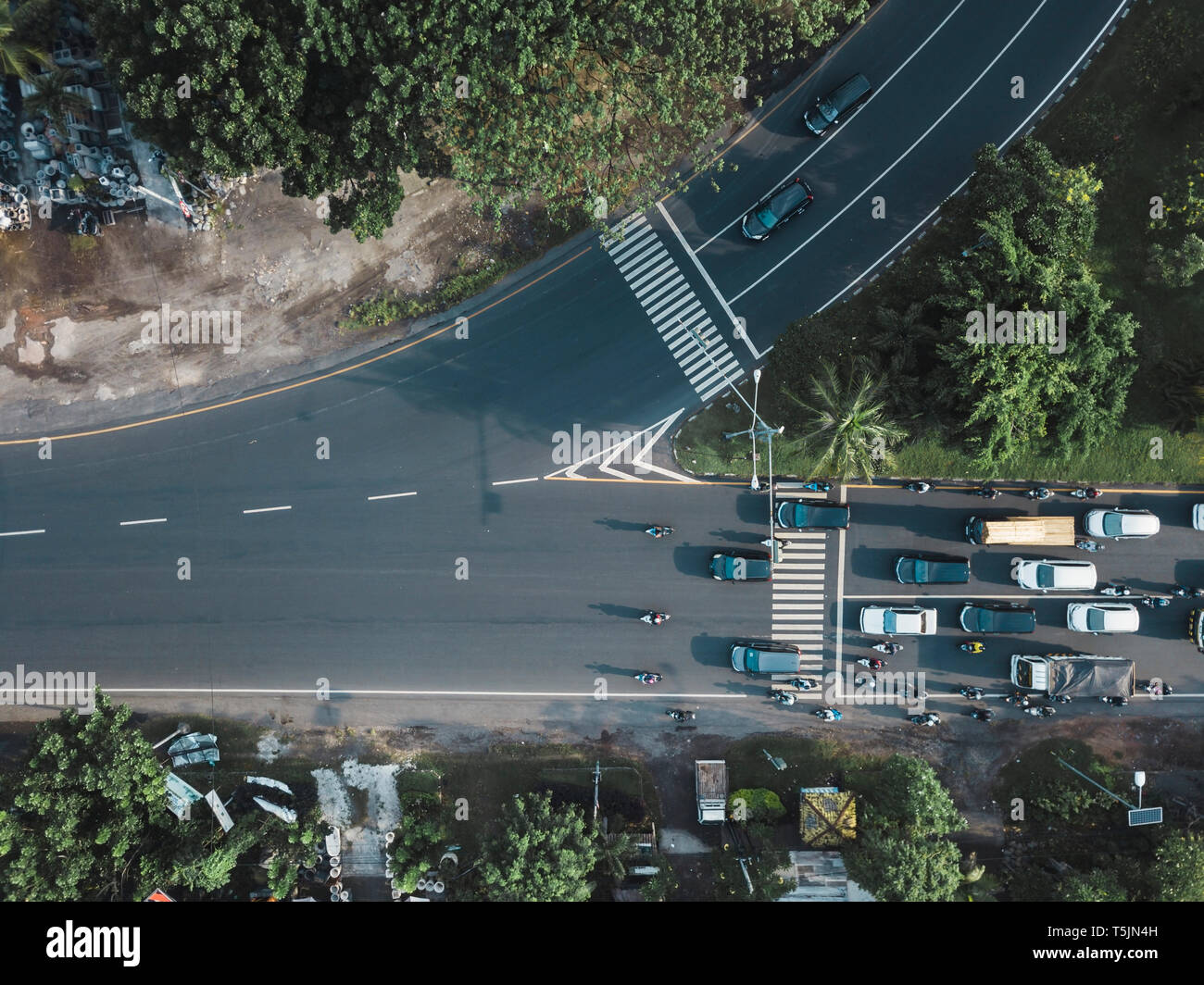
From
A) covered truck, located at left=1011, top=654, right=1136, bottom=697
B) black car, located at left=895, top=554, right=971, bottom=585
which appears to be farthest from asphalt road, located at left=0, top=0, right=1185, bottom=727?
covered truck, located at left=1011, top=654, right=1136, bottom=697

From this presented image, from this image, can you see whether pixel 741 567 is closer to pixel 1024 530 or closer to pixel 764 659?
pixel 764 659

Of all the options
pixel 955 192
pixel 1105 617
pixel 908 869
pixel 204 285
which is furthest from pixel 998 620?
pixel 204 285

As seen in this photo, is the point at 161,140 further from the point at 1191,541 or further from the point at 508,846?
the point at 1191,541

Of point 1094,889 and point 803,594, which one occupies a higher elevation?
point 803,594

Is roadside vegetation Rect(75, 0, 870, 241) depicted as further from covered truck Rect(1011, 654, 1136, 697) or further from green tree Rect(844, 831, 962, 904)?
green tree Rect(844, 831, 962, 904)

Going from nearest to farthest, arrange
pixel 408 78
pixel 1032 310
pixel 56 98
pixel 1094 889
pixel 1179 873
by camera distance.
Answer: pixel 408 78, pixel 1032 310, pixel 1179 873, pixel 1094 889, pixel 56 98

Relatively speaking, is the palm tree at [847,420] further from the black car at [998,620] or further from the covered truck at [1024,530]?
the black car at [998,620]
